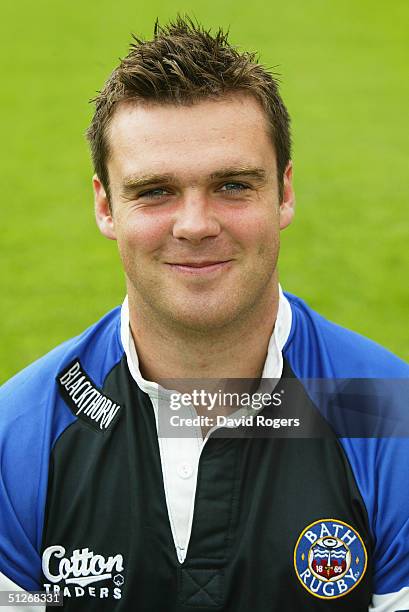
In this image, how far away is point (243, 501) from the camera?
170cm

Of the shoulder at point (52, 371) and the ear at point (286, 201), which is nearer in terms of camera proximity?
the shoulder at point (52, 371)

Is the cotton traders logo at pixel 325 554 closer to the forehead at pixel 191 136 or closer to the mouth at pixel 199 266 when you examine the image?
the mouth at pixel 199 266

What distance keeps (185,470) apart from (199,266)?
39cm

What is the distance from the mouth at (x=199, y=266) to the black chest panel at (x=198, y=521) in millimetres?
311

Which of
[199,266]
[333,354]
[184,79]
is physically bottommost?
[333,354]

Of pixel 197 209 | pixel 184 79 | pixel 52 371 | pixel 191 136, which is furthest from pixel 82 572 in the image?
pixel 184 79

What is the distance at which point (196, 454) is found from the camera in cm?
175

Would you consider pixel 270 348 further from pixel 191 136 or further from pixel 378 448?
pixel 191 136

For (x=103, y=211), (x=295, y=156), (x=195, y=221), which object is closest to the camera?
(x=195, y=221)

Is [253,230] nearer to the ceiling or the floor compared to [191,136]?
nearer to the floor

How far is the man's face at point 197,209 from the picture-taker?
165 centimetres

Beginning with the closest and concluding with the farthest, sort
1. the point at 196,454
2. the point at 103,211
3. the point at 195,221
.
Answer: the point at 195,221 < the point at 196,454 < the point at 103,211
